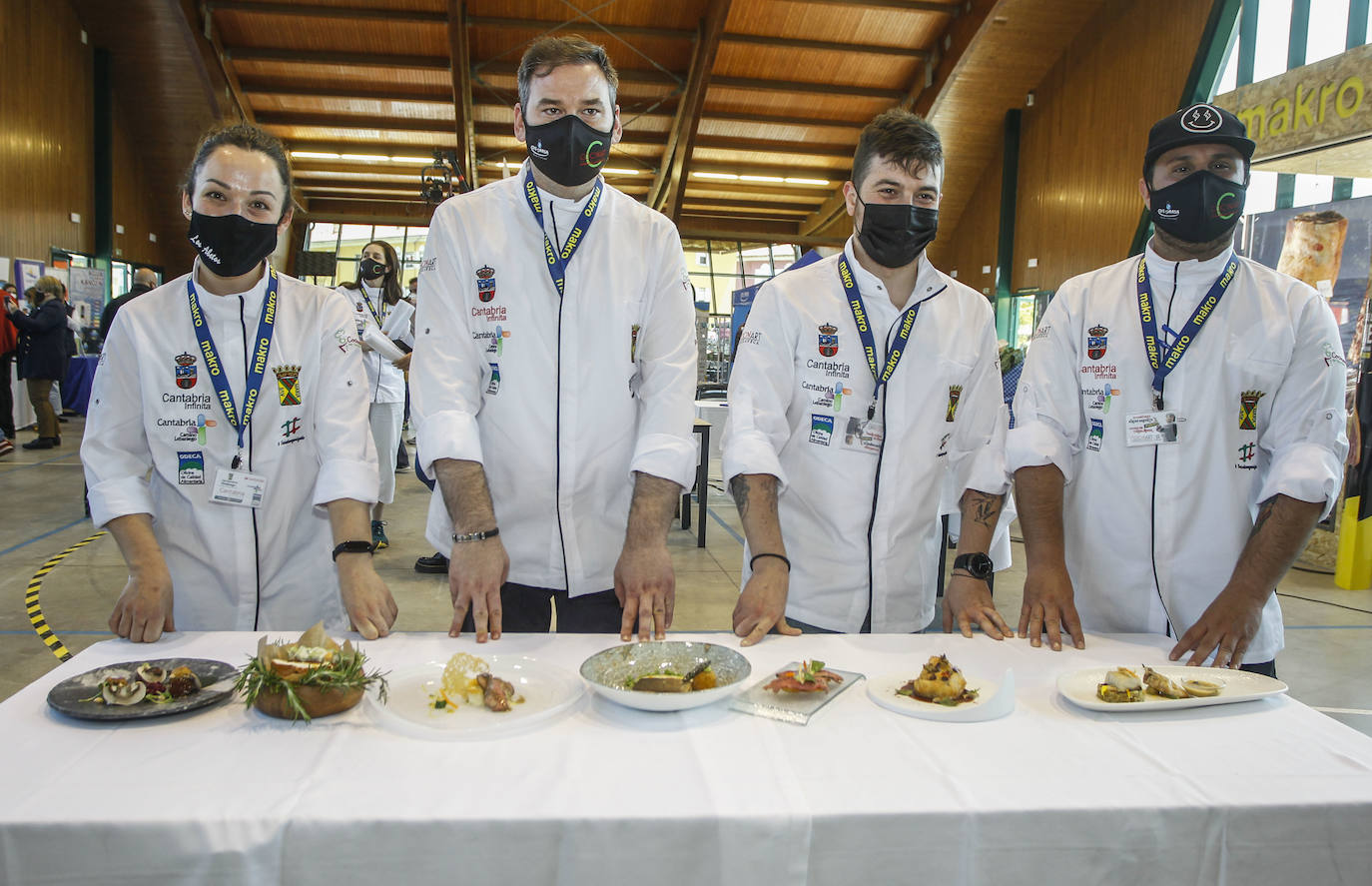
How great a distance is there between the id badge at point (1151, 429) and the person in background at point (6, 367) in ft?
36.6

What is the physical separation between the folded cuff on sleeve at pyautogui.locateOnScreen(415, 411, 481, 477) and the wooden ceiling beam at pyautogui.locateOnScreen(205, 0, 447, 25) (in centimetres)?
1451

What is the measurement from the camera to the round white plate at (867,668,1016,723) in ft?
4.50

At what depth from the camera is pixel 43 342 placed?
377 inches

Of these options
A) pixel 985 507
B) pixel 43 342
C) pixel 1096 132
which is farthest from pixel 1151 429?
A: pixel 1096 132

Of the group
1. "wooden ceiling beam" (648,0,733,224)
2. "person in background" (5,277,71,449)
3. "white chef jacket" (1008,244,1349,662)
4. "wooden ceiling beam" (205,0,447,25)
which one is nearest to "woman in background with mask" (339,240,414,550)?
"white chef jacket" (1008,244,1349,662)

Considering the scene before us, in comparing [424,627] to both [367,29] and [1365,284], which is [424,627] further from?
[367,29]

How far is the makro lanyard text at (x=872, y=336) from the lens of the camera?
2.04 metres

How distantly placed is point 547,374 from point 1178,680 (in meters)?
1.35

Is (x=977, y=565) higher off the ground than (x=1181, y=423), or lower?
lower

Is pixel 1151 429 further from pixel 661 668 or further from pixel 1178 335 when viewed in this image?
pixel 661 668

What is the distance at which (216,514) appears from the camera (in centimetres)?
194

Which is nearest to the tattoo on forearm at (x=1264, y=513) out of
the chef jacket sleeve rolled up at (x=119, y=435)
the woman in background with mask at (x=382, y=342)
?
the chef jacket sleeve rolled up at (x=119, y=435)

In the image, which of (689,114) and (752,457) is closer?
(752,457)

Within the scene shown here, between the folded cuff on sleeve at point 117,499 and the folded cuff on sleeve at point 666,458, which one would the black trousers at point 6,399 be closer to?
the folded cuff on sleeve at point 117,499
